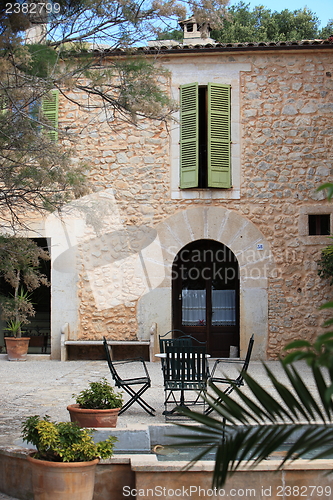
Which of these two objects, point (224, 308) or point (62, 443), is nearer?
point (62, 443)

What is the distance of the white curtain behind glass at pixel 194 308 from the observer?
1134 cm

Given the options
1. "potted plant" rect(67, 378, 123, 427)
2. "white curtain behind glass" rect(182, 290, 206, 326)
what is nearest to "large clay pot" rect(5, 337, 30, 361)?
"white curtain behind glass" rect(182, 290, 206, 326)

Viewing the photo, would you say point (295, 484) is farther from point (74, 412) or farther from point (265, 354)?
point (265, 354)

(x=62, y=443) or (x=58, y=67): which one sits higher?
(x=58, y=67)

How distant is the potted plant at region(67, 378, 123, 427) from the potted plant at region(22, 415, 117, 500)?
3.86 ft

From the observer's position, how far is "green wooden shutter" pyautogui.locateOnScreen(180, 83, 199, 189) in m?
10.6

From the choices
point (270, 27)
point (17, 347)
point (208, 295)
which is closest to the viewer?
point (17, 347)

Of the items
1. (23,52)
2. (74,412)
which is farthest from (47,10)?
(74,412)

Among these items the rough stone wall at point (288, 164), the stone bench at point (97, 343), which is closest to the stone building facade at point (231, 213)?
the rough stone wall at point (288, 164)

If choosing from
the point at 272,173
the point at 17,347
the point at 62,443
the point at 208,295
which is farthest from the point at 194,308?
the point at 62,443

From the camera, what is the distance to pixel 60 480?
3.52 meters

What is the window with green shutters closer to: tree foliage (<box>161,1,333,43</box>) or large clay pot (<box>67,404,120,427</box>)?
large clay pot (<box>67,404,120,427</box>)

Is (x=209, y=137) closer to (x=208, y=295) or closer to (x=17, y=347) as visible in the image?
(x=208, y=295)

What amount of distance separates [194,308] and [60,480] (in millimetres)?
7925
